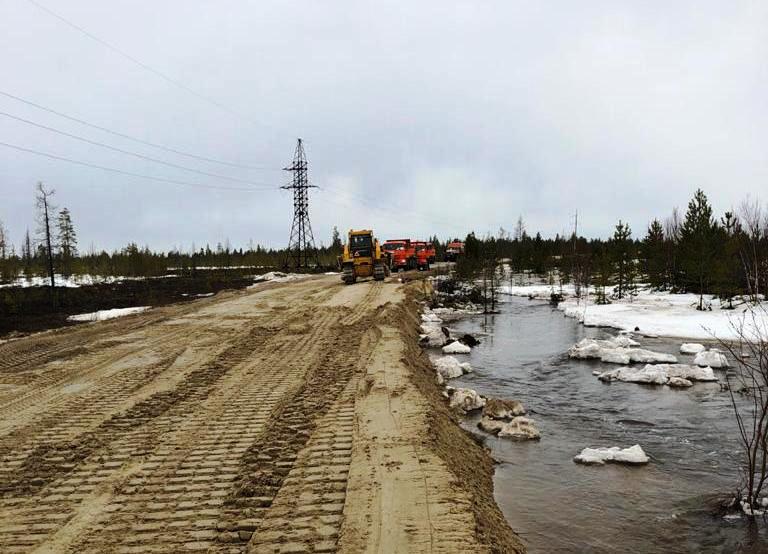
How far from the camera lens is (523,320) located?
25.1 meters

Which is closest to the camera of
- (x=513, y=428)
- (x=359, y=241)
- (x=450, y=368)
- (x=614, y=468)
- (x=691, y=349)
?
(x=614, y=468)

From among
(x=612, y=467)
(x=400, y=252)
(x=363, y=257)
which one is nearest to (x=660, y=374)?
(x=612, y=467)

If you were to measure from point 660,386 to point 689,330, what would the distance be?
397 inches

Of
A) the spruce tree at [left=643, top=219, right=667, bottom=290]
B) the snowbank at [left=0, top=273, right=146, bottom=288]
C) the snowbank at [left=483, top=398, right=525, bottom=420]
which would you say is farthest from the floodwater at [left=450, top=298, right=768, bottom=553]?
the snowbank at [left=0, top=273, right=146, bottom=288]

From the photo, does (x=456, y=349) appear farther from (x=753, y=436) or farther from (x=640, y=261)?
(x=640, y=261)

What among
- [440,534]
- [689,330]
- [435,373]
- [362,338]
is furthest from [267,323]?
[689,330]

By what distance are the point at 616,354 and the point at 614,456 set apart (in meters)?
8.41

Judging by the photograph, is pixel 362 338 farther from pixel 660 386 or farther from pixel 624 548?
pixel 624 548

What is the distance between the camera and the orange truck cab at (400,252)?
138 feet

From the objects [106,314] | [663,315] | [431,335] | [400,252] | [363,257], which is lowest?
[663,315]

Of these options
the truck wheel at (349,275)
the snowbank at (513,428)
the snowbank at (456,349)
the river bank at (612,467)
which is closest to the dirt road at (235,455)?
the river bank at (612,467)

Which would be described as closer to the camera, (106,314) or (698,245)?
(106,314)

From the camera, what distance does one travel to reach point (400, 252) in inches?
1666

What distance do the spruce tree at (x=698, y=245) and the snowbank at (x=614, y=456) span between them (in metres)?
20.5
